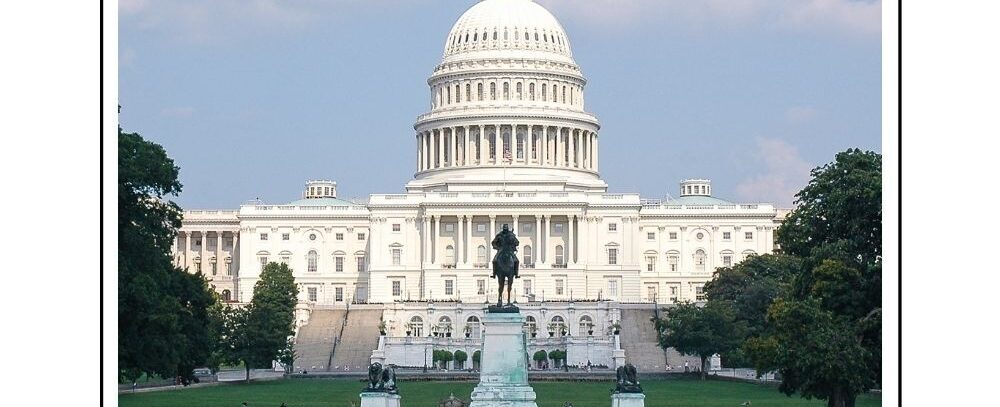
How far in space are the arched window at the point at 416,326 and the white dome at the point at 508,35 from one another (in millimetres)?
32392

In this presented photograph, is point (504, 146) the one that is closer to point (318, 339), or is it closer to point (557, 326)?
point (557, 326)

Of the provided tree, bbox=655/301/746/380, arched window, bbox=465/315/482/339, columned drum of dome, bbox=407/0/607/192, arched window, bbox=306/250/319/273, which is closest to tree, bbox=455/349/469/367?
arched window, bbox=465/315/482/339

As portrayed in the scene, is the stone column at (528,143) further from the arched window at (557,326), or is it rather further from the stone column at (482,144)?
the arched window at (557,326)

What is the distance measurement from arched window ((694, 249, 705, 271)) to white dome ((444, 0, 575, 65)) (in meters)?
19.9

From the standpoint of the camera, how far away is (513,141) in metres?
153

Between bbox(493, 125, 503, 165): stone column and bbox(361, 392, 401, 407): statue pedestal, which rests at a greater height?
bbox(493, 125, 503, 165): stone column

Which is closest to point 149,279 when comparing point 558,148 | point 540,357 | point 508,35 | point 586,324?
point 540,357

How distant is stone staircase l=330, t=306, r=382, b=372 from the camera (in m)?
109

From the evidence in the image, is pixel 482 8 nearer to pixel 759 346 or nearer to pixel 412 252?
pixel 412 252

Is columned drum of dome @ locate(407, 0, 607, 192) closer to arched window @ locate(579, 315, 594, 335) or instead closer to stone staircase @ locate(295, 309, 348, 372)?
arched window @ locate(579, 315, 594, 335)

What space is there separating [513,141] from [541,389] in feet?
234

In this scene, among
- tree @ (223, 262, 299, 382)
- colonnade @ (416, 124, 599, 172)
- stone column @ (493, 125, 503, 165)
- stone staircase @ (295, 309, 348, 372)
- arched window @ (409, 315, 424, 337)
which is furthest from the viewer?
stone column @ (493, 125, 503, 165)

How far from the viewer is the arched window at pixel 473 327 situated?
124 m

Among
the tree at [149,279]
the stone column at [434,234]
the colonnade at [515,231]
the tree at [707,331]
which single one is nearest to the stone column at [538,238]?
the colonnade at [515,231]
